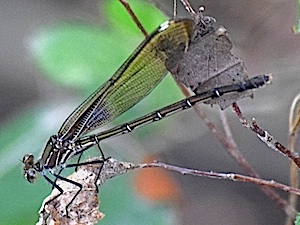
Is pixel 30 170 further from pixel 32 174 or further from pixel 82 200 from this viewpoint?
pixel 82 200

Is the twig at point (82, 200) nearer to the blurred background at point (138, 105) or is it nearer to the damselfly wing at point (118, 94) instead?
the damselfly wing at point (118, 94)

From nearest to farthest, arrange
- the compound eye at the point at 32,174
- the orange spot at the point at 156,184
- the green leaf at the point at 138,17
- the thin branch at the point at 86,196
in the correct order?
the thin branch at the point at 86,196, the compound eye at the point at 32,174, the green leaf at the point at 138,17, the orange spot at the point at 156,184

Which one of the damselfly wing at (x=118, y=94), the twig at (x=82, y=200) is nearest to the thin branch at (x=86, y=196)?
the twig at (x=82, y=200)

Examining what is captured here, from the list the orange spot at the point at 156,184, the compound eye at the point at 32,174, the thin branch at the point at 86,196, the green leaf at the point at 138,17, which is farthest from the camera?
the orange spot at the point at 156,184

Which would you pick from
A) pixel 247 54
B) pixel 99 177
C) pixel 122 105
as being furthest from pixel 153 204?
pixel 99 177

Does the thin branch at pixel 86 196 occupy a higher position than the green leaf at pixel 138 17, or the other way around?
the green leaf at pixel 138 17

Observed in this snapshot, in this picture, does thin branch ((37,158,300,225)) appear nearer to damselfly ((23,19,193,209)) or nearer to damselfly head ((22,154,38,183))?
damselfly ((23,19,193,209))

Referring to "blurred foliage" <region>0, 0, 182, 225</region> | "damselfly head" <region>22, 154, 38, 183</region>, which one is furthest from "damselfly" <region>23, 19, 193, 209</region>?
"blurred foliage" <region>0, 0, 182, 225</region>

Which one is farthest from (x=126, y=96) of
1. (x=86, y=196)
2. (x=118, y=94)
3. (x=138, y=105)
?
(x=138, y=105)

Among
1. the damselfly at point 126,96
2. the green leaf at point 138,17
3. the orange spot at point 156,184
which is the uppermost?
the green leaf at point 138,17
